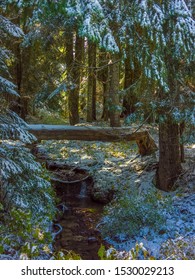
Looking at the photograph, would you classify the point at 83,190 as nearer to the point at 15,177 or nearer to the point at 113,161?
the point at 113,161

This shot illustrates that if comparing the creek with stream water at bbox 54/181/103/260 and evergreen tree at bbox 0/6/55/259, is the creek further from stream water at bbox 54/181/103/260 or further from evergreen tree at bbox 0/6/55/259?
evergreen tree at bbox 0/6/55/259

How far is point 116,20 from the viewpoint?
18.2 feet

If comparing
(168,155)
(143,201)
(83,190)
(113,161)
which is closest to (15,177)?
(143,201)

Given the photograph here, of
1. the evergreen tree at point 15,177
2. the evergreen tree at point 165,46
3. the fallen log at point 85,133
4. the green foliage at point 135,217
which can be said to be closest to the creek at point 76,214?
the green foliage at point 135,217

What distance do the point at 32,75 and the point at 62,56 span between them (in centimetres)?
152

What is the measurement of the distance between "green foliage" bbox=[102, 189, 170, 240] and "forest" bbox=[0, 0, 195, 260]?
0.07 ft

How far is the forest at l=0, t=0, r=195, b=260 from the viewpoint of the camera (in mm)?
4848

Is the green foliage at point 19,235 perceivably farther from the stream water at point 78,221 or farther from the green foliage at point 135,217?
the green foliage at point 135,217

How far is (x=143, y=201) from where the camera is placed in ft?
24.9

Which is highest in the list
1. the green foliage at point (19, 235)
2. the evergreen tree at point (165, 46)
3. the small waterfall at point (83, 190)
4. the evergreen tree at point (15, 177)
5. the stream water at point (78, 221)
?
the evergreen tree at point (165, 46)

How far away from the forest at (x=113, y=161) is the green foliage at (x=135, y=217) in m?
0.02

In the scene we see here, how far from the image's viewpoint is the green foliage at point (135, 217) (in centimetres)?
704
